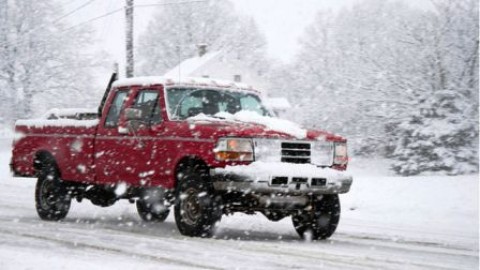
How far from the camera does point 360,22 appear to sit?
55.6m

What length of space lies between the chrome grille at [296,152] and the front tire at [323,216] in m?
0.74

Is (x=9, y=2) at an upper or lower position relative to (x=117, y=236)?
upper

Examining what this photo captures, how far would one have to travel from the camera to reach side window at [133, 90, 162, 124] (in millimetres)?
9500

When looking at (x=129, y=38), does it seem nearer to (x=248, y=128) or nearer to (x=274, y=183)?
(x=248, y=128)

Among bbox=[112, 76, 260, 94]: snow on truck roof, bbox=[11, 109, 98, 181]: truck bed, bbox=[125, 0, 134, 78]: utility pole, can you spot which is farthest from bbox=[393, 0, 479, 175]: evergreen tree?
bbox=[112, 76, 260, 94]: snow on truck roof

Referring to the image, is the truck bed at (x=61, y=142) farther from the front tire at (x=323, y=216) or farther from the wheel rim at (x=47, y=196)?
the front tire at (x=323, y=216)

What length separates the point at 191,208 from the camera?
28.3 feet

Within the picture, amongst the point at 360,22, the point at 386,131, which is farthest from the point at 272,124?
the point at 360,22

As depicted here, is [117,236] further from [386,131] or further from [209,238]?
[386,131]

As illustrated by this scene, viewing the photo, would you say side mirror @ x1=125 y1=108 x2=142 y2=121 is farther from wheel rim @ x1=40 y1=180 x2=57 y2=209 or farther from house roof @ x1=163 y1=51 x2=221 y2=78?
house roof @ x1=163 y1=51 x2=221 y2=78

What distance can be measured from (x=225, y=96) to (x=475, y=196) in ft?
18.9

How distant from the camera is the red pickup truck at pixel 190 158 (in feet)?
27.3

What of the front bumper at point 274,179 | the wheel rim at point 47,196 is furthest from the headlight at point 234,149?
A: the wheel rim at point 47,196

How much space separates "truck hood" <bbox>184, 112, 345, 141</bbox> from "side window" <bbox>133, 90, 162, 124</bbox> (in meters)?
0.55
